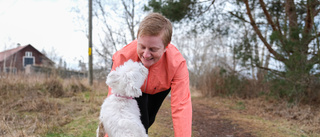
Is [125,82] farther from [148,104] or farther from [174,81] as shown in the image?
[148,104]

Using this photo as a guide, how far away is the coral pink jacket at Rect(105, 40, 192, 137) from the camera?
6.29 ft

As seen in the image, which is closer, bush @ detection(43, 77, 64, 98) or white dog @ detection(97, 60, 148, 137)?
white dog @ detection(97, 60, 148, 137)

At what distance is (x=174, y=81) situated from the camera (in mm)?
2152

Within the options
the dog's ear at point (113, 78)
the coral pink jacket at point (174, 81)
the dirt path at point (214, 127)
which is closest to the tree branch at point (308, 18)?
the dirt path at point (214, 127)

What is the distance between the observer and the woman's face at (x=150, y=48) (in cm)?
184

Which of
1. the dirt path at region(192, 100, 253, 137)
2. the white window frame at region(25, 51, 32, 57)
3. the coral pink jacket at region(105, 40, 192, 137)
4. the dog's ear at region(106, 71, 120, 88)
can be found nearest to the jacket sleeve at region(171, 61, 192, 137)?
the coral pink jacket at region(105, 40, 192, 137)

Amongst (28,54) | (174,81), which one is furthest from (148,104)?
(28,54)

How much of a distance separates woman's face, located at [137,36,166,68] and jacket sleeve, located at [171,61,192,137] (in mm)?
325

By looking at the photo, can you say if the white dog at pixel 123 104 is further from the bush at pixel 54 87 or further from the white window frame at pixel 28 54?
the white window frame at pixel 28 54

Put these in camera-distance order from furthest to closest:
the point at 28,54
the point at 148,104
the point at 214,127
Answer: the point at 28,54, the point at 214,127, the point at 148,104

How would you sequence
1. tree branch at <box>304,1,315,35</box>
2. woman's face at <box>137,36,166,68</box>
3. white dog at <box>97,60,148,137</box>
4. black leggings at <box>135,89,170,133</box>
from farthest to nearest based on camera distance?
tree branch at <box>304,1,315,35</box>, black leggings at <box>135,89,170,133</box>, woman's face at <box>137,36,166,68</box>, white dog at <box>97,60,148,137</box>

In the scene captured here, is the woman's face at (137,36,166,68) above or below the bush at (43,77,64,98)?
above

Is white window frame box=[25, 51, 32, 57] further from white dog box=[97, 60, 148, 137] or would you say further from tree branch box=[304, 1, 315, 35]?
tree branch box=[304, 1, 315, 35]

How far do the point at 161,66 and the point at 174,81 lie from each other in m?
0.22
